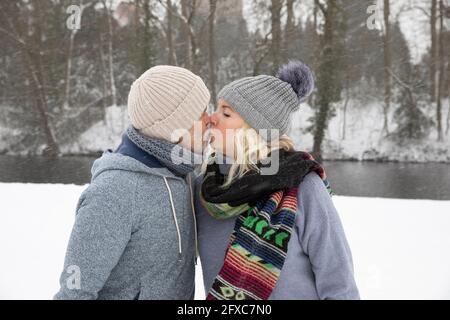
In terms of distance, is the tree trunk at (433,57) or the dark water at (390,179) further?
the dark water at (390,179)

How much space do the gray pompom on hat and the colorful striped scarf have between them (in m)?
0.27

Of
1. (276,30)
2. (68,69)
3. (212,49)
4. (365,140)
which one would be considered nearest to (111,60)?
(68,69)

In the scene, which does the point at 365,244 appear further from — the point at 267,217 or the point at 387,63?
the point at 267,217

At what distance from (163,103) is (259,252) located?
57cm

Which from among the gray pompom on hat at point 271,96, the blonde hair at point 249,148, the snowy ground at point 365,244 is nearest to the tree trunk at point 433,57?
the snowy ground at point 365,244

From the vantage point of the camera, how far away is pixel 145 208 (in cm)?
134

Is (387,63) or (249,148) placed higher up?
(387,63)

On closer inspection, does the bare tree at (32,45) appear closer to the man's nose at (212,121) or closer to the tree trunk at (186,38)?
the tree trunk at (186,38)

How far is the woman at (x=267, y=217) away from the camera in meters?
1.35

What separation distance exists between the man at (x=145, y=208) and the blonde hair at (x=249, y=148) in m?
0.13

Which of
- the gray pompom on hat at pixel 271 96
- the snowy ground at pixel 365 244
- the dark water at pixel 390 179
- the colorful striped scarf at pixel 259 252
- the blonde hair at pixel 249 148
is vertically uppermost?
the gray pompom on hat at pixel 271 96

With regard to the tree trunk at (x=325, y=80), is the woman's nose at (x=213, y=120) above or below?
below

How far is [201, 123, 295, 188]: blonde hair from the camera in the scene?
1482 millimetres

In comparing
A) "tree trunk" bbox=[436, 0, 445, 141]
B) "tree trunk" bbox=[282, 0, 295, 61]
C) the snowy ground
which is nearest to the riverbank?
"tree trunk" bbox=[436, 0, 445, 141]
